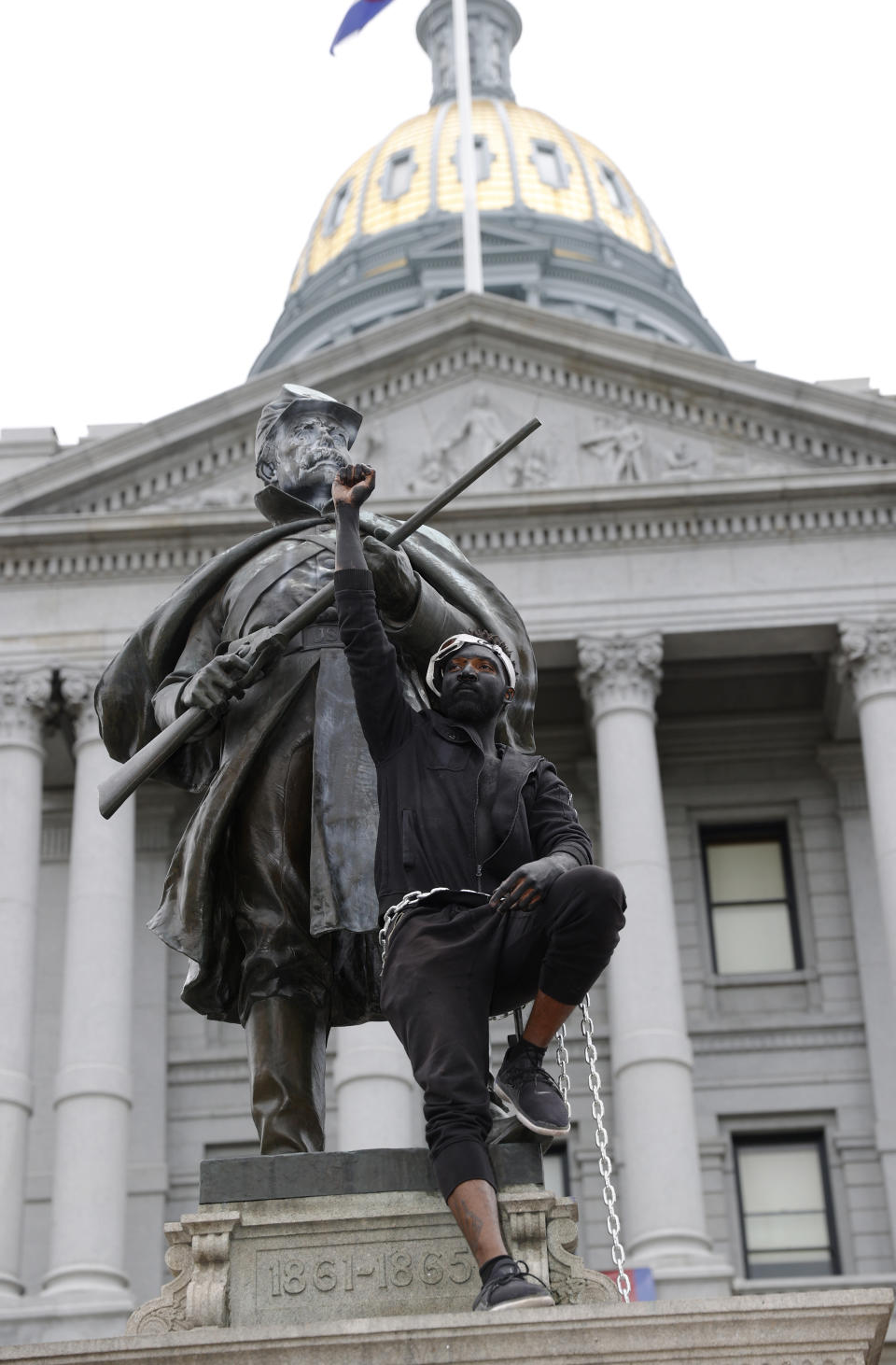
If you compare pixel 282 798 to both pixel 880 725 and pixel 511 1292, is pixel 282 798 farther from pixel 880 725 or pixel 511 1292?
pixel 880 725

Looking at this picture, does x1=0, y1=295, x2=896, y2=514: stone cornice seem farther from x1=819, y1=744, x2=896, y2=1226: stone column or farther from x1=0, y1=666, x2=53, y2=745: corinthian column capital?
x1=819, y1=744, x2=896, y2=1226: stone column

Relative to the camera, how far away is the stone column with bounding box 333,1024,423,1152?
2791cm

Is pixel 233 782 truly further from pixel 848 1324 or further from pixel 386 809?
pixel 848 1324

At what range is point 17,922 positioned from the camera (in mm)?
28922

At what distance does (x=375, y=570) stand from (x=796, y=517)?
25.6m

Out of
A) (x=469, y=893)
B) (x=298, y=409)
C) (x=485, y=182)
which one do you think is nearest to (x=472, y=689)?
(x=469, y=893)

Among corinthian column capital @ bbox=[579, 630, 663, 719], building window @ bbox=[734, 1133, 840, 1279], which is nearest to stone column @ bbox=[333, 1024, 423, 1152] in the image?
corinthian column capital @ bbox=[579, 630, 663, 719]

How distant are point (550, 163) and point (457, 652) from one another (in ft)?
217

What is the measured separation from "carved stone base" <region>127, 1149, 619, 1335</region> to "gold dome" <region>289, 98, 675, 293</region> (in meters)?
62.8

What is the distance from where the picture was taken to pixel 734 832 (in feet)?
116

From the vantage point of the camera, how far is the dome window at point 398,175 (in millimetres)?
69125

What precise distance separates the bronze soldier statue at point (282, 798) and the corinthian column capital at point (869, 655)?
24.1 metres

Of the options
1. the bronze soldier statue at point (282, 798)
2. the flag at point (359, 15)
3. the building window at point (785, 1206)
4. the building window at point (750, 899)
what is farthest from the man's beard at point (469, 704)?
the flag at point (359, 15)

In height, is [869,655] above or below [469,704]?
above
